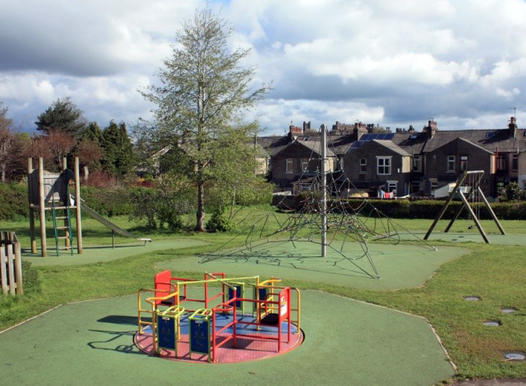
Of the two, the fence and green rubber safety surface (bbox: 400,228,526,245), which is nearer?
the fence

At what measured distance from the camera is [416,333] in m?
9.36

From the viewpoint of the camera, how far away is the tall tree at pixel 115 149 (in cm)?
5050

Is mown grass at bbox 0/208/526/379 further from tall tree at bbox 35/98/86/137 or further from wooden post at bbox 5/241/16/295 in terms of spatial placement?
tall tree at bbox 35/98/86/137

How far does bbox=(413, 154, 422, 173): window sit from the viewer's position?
5269 cm

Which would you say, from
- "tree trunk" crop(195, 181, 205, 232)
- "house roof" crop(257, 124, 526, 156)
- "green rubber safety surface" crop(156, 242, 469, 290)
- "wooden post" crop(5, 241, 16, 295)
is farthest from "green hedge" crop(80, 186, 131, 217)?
"wooden post" crop(5, 241, 16, 295)

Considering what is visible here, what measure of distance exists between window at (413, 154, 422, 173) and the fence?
4643 cm

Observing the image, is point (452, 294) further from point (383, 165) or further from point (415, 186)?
point (415, 186)

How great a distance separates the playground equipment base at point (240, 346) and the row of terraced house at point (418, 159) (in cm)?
3647

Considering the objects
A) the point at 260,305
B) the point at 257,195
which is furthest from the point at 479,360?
the point at 257,195

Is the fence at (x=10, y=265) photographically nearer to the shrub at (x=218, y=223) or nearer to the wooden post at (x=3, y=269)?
the wooden post at (x=3, y=269)

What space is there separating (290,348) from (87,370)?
325cm

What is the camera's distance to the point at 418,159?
52750mm

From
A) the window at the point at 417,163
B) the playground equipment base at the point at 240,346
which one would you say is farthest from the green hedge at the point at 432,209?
the playground equipment base at the point at 240,346

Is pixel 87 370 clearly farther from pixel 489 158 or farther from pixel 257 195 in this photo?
pixel 489 158
